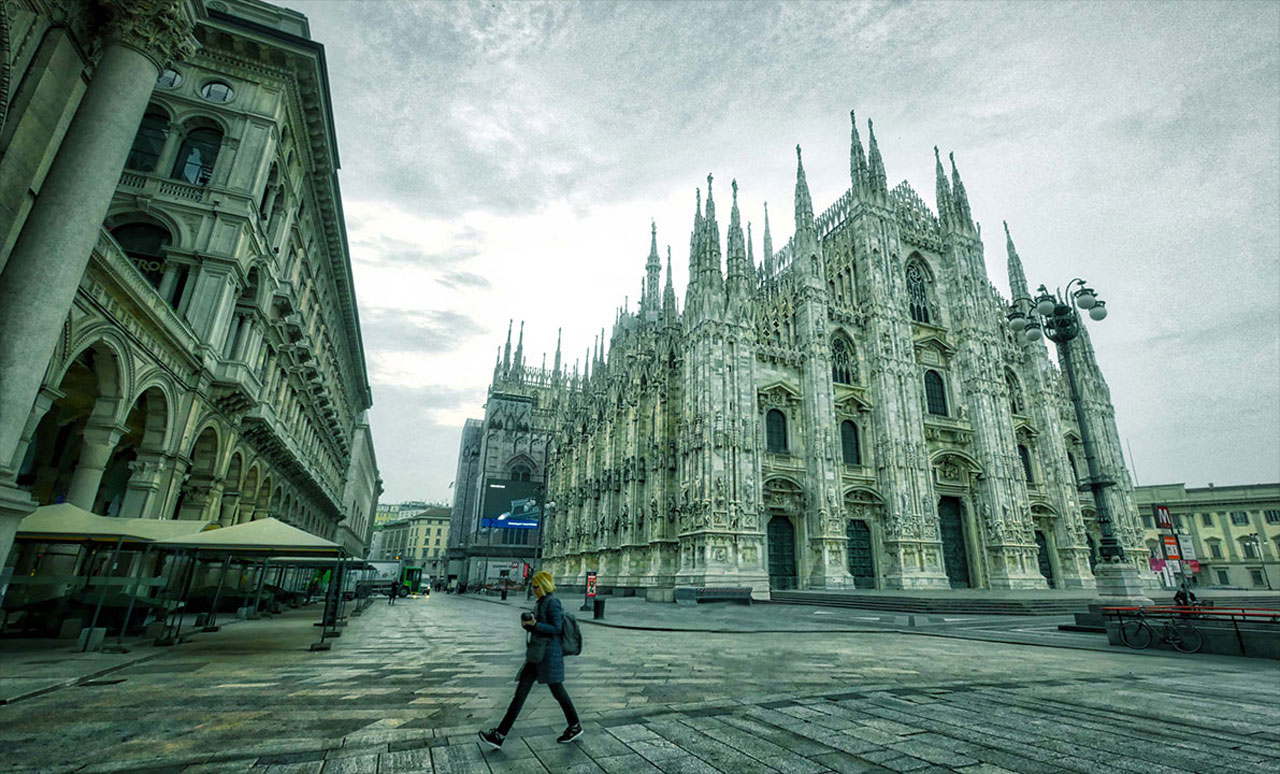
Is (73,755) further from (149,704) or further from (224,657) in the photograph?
(224,657)

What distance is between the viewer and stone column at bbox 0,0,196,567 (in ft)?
20.8

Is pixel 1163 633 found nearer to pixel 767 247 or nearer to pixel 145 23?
pixel 145 23

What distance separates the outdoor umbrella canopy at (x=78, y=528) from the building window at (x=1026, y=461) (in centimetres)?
4297

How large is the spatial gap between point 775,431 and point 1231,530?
5656 cm

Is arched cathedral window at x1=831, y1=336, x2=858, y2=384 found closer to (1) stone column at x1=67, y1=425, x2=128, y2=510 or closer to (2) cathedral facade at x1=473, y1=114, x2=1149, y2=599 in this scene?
(2) cathedral facade at x1=473, y1=114, x2=1149, y2=599

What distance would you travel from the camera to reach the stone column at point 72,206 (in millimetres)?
6348

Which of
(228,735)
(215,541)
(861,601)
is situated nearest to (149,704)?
(228,735)

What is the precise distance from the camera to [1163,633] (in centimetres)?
1112

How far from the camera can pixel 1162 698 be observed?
258 inches

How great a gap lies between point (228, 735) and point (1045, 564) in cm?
4322

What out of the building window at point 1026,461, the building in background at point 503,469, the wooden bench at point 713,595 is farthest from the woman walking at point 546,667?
the building in background at point 503,469

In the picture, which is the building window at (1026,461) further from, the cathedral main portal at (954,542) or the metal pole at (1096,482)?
the metal pole at (1096,482)

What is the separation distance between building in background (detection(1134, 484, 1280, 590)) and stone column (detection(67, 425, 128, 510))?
229 ft

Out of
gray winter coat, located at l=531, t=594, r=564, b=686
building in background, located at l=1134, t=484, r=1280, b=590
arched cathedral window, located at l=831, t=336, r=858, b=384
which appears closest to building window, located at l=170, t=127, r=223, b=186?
gray winter coat, located at l=531, t=594, r=564, b=686
